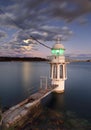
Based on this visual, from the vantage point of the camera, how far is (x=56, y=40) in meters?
32.7

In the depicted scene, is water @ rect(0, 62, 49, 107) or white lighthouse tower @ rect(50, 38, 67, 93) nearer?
water @ rect(0, 62, 49, 107)

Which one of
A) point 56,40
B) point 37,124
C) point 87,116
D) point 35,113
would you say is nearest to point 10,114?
point 37,124

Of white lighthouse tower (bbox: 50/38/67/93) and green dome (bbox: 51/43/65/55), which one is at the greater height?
green dome (bbox: 51/43/65/55)

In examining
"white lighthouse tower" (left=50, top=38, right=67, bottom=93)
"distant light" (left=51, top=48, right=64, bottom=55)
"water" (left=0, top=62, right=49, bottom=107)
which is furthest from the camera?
"distant light" (left=51, top=48, right=64, bottom=55)

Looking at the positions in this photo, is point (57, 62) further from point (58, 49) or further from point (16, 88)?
point (16, 88)

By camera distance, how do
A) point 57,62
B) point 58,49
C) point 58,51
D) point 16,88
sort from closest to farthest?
point 57,62 → point 58,49 → point 58,51 → point 16,88

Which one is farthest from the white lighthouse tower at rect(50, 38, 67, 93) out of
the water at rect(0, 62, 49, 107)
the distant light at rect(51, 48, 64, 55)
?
the water at rect(0, 62, 49, 107)

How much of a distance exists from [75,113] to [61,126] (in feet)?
18.7

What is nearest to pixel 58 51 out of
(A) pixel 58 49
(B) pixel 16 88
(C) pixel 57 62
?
(A) pixel 58 49

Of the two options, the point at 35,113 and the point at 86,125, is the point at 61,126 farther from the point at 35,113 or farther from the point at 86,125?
the point at 35,113

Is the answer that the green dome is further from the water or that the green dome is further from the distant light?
the water

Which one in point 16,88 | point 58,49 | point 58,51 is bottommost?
point 16,88

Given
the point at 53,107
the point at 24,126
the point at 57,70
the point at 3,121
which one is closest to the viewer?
the point at 3,121

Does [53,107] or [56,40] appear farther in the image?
[56,40]
